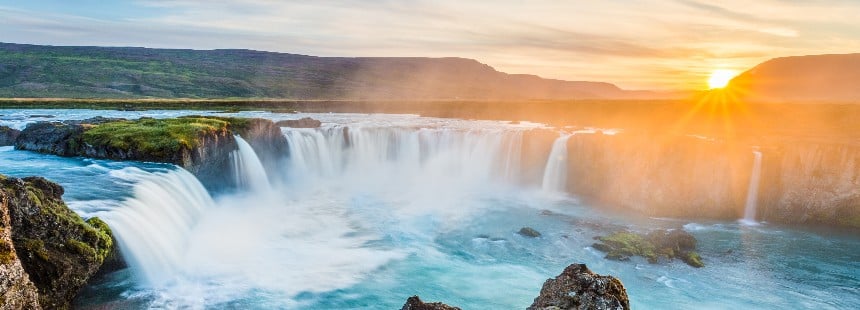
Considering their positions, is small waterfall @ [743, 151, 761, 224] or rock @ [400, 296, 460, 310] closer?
rock @ [400, 296, 460, 310]

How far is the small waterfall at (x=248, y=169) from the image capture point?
3550 centimetres

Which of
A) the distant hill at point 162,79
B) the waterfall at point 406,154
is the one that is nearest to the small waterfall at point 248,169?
the waterfall at point 406,154

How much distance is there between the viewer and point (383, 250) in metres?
24.9

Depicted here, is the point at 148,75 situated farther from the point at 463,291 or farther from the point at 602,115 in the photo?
the point at 463,291

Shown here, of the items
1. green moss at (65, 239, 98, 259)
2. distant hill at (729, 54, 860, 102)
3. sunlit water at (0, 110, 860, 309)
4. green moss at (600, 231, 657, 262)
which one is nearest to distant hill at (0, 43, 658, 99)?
distant hill at (729, 54, 860, 102)

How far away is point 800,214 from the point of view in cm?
3228

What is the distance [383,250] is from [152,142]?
51.0 feet

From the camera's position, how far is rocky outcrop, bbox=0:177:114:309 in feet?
38.0

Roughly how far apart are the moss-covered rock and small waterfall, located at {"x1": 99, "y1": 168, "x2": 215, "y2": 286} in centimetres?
1913

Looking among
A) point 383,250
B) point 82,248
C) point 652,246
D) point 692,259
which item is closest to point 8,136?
point 383,250

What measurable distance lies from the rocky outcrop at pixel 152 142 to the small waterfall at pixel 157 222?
339 centimetres

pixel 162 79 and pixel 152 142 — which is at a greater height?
pixel 162 79

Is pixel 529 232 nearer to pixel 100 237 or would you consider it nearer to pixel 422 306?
pixel 422 306

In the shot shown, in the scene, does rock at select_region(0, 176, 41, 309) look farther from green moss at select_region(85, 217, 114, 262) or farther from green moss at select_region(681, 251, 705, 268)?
green moss at select_region(681, 251, 705, 268)
